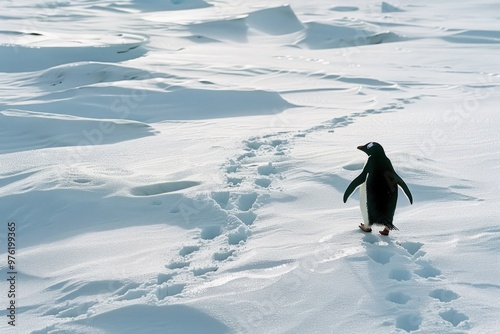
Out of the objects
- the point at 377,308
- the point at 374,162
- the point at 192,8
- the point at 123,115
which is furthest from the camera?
the point at 192,8

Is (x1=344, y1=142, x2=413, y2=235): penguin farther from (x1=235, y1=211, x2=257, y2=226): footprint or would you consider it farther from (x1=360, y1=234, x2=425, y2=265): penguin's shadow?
(x1=235, y1=211, x2=257, y2=226): footprint

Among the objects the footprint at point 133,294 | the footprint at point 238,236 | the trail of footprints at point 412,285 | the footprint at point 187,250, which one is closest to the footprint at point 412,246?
the trail of footprints at point 412,285

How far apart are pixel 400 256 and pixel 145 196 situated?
72.9 inches

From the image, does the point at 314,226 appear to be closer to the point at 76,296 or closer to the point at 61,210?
the point at 76,296

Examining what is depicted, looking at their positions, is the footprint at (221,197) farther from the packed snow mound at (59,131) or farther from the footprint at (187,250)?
the packed snow mound at (59,131)

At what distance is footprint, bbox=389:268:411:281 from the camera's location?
3.07m

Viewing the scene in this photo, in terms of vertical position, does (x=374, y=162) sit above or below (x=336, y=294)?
above

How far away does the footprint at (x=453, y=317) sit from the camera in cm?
272

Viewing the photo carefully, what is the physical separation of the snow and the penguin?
10 cm

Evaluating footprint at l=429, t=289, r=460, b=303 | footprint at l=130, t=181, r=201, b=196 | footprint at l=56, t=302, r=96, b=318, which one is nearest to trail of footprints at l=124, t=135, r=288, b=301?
footprint at l=56, t=302, r=96, b=318

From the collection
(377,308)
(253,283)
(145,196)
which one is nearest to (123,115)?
(145,196)

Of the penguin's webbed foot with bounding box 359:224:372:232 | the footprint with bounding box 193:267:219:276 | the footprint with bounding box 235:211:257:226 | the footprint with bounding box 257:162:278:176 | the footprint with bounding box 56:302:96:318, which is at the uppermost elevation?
the penguin's webbed foot with bounding box 359:224:372:232

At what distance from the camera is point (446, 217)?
3777mm

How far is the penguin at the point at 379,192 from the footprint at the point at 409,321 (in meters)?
0.84
